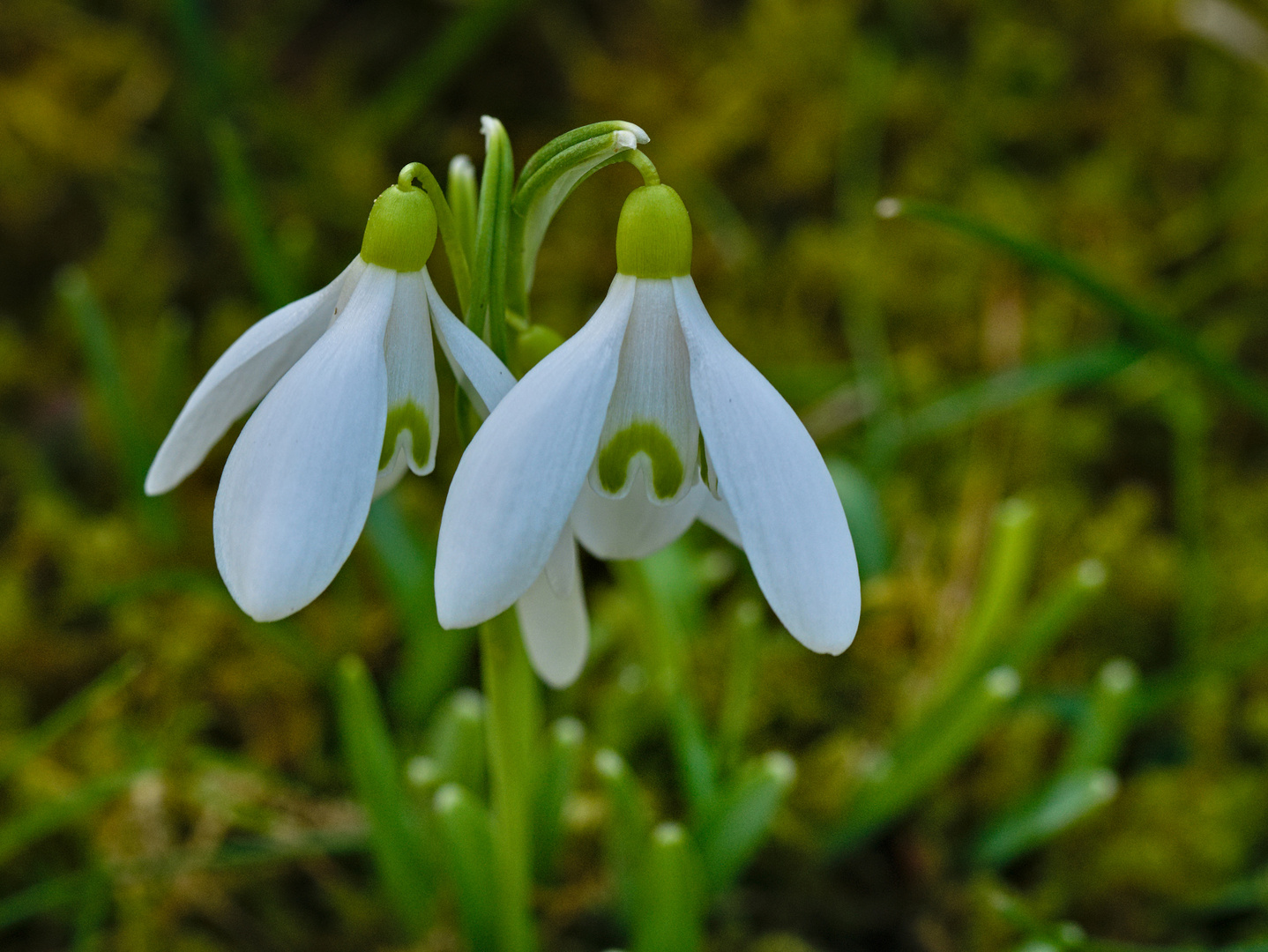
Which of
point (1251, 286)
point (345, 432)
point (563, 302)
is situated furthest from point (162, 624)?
point (1251, 286)

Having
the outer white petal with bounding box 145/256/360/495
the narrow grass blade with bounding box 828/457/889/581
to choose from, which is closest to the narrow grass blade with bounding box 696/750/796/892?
the narrow grass blade with bounding box 828/457/889/581

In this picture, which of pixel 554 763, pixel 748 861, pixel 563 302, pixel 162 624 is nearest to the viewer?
pixel 554 763

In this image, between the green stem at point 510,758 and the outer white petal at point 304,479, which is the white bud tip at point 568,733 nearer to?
the green stem at point 510,758

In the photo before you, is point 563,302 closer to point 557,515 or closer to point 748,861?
point 748,861

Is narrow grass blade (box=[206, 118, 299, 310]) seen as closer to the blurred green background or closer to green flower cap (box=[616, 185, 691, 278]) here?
the blurred green background

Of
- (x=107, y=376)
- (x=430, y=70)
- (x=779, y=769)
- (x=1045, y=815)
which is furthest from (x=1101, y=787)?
(x=430, y=70)

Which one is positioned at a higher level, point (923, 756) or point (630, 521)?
point (630, 521)

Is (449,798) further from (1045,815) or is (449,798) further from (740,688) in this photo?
(1045,815)
